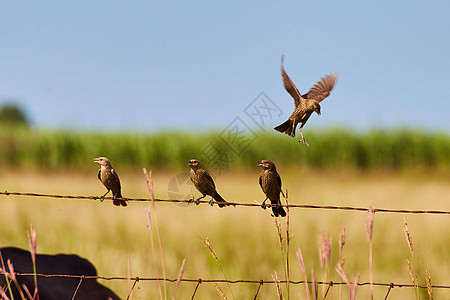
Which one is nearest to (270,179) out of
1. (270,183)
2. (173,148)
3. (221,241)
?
(270,183)

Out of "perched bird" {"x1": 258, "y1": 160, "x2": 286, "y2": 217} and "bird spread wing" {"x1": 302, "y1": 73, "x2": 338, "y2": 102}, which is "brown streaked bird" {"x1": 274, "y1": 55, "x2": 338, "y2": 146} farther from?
"perched bird" {"x1": 258, "y1": 160, "x2": 286, "y2": 217}

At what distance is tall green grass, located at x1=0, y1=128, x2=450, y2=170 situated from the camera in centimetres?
2942

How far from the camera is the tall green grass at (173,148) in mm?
29422

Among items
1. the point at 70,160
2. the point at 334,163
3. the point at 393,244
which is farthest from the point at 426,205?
the point at 70,160

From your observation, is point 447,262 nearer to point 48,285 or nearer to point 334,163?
point 48,285

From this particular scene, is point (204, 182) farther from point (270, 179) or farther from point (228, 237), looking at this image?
point (228, 237)

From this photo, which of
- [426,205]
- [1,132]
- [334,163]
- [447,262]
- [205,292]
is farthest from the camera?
[1,132]

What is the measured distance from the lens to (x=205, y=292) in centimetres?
528

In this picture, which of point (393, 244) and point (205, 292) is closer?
point (205, 292)

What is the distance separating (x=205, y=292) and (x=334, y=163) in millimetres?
25068

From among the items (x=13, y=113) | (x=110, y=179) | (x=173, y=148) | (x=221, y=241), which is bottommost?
(x=221, y=241)

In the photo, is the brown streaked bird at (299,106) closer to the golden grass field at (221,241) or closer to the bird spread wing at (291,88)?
the bird spread wing at (291,88)

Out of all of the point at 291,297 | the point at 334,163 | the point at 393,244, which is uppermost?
the point at 334,163

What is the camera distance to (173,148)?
29.4 m
